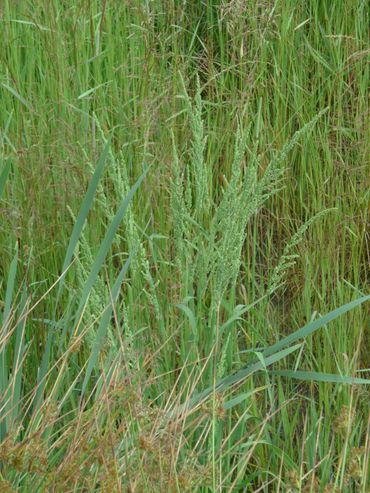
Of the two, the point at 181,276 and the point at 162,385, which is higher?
the point at 181,276

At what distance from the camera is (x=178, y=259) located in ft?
6.04

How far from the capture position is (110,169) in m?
1.88

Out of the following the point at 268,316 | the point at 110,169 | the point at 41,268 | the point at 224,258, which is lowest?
the point at 268,316

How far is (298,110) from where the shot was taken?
2.52 m

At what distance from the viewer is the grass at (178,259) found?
1.62m

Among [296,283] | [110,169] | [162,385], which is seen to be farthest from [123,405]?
[296,283]

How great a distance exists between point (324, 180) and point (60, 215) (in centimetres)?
72

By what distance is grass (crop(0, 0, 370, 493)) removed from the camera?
1.62m

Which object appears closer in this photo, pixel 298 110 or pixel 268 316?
pixel 268 316

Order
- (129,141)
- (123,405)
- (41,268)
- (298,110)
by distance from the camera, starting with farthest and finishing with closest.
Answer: (298,110)
(129,141)
(41,268)
(123,405)

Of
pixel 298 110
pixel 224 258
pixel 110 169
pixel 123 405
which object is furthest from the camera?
pixel 298 110

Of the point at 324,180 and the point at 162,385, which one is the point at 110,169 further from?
the point at 324,180

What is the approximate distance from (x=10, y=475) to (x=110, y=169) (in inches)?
23.7

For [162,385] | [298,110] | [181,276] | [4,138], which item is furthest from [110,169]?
[298,110]
